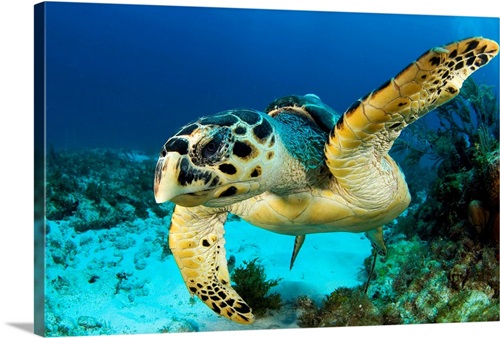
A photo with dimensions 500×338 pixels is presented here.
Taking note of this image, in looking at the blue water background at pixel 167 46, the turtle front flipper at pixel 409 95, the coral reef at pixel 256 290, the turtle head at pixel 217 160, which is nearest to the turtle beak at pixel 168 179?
the turtle head at pixel 217 160

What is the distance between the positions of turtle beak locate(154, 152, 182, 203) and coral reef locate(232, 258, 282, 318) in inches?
80.4

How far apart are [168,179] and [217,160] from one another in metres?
0.22

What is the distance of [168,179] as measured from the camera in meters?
1.92

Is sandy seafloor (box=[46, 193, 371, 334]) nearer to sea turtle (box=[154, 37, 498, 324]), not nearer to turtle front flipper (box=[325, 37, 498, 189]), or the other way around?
sea turtle (box=[154, 37, 498, 324])

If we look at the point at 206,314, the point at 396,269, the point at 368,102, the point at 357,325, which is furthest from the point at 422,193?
the point at 368,102

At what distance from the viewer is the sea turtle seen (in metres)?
2.02

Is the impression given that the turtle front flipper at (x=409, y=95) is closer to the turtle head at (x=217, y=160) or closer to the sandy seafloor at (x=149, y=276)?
the turtle head at (x=217, y=160)

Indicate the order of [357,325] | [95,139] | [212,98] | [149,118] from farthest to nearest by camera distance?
[212,98], [149,118], [95,139], [357,325]

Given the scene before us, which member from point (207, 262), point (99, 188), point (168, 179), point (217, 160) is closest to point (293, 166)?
point (217, 160)

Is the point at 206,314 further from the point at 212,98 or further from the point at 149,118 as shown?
the point at 212,98

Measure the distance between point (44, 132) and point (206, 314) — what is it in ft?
5.51

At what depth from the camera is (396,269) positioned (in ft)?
14.7

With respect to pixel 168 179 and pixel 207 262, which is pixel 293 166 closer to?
pixel 168 179

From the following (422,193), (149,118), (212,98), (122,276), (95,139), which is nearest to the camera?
(122,276)
